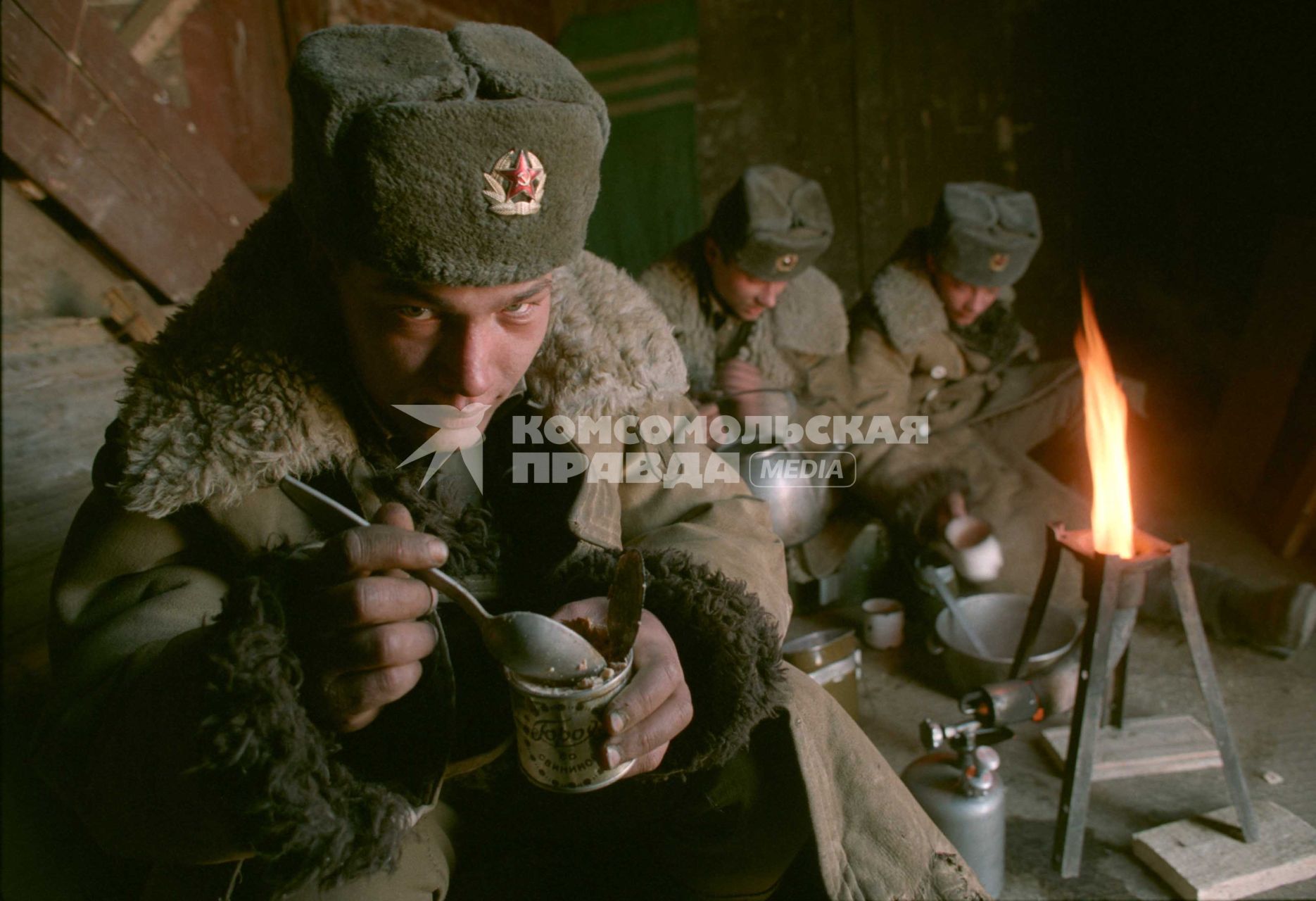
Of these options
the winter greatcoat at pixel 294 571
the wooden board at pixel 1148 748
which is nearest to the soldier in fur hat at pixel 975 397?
the wooden board at pixel 1148 748

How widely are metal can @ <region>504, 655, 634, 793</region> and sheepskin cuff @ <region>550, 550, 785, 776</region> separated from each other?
275mm

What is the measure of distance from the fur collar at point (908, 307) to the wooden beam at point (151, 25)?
128 inches

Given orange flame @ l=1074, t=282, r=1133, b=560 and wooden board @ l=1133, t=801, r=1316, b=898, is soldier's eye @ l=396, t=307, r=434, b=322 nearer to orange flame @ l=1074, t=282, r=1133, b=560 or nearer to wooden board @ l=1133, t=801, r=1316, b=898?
orange flame @ l=1074, t=282, r=1133, b=560

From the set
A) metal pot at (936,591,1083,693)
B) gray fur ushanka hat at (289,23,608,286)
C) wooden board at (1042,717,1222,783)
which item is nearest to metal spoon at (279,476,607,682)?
gray fur ushanka hat at (289,23,608,286)

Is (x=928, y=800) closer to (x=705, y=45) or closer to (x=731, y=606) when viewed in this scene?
(x=731, y=606)

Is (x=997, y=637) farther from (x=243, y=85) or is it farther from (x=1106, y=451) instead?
(x=243, y=85)

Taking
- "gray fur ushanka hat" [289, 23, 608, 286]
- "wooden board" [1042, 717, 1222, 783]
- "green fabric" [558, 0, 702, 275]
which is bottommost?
"wooden board" [1042, 717, 1222, 783]

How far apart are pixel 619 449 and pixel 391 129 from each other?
0.79 metres

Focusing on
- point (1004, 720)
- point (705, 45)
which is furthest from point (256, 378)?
point (705, 45)

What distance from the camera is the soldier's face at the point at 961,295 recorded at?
4008 mm

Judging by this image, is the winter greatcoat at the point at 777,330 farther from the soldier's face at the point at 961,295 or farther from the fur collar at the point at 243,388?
the fur collar at the point at 243,388

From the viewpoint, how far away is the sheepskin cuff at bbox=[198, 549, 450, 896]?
99cm

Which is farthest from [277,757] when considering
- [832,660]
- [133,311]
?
[133,311]

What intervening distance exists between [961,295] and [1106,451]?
1.80 metres
